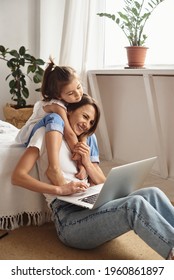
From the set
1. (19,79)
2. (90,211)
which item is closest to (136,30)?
(19,79)

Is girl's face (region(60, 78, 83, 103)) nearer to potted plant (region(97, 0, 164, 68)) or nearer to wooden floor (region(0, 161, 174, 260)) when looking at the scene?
wooden floor (region(0, 161, 174, 260))

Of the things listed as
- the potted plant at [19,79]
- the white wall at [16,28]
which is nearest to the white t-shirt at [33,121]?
the potted plant at [19,79]

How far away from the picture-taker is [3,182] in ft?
5.88

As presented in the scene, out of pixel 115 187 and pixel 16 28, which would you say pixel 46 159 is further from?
pixel 16 28

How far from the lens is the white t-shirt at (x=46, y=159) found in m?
1.66

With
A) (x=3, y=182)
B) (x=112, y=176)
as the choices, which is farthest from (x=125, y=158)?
(x=112, y=176)

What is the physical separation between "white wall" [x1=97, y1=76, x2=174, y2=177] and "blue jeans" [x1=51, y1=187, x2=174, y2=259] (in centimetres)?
144

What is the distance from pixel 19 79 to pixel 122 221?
104 inches

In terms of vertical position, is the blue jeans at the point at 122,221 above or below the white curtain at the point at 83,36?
below

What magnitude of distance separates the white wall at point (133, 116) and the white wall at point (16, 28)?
3.34 feet

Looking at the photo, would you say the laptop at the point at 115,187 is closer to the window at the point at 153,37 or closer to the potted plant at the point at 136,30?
the potted plant at the point at 136,30

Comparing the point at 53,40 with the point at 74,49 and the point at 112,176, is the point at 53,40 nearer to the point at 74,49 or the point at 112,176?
the point at 74,49

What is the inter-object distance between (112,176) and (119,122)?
2.03 meters

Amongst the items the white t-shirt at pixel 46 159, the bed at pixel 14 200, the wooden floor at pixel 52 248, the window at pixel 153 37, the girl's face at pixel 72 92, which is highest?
the window at pixel 153 37
